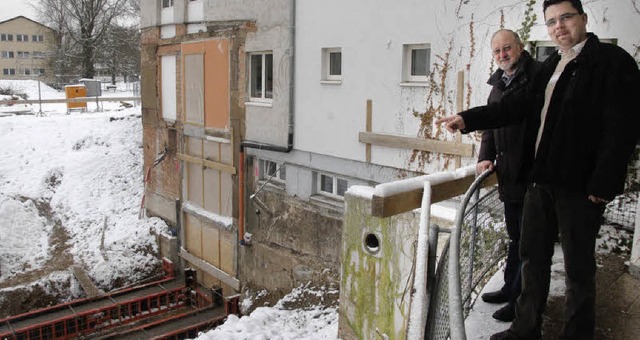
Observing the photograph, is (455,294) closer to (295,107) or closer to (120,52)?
(295,107)

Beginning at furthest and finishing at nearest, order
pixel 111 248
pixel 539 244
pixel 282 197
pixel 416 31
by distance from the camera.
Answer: pixel 111 248 < pixel 282 197 < pixel 416 31 < pixel 539 244

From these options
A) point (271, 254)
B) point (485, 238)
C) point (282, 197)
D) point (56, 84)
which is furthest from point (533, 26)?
point (56, 84)

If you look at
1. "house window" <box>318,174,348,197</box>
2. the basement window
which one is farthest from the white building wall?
"house window" <box>318,174,348,197</box>

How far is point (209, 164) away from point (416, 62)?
683cm

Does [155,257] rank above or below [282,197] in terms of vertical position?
below

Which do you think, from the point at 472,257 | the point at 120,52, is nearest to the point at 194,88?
the point at 472,257

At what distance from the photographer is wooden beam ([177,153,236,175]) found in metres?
13.4

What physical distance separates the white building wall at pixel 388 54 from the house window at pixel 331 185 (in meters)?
0.65

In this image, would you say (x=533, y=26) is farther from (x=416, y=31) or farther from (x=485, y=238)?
(x=485, y=238)

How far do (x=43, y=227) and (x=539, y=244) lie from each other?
16988mm

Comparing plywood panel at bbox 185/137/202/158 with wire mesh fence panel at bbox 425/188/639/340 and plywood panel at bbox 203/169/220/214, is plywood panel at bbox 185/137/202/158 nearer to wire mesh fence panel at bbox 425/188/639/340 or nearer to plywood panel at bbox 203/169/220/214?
plywood panel at bbox 203/169/220/214

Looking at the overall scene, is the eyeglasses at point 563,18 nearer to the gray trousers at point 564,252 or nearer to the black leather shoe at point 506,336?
the gray trousers at point 564,252

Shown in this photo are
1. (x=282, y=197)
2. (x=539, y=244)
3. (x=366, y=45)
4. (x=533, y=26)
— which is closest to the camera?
(x=539, y=244)

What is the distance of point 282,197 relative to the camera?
12.2 metres
